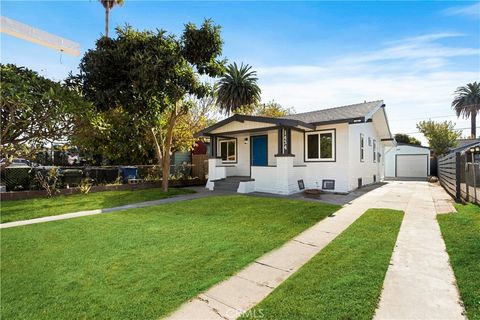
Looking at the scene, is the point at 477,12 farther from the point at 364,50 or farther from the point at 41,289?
the point at 41,289

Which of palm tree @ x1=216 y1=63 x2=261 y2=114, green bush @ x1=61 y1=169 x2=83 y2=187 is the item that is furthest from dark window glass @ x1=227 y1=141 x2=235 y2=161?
palm tree @ x1=216 y1=63 x2=261 y2=114

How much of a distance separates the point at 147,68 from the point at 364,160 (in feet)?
39.2

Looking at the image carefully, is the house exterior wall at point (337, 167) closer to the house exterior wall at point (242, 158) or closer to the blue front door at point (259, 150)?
the blue front door at point (259, 150)

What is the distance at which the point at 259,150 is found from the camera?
13.9m

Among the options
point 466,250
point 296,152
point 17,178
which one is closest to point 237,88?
point 296,152

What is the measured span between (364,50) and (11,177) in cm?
1466

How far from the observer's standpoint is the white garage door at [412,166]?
886 inches

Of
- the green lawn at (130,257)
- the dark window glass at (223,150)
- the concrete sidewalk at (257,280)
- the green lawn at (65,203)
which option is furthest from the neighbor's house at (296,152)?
the concrete sidewalk at (257,280)

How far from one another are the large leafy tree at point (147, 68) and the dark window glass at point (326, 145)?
19.7 ft

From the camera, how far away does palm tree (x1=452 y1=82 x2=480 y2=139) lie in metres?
37.0

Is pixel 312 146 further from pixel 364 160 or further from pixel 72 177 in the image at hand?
pixel 72 177

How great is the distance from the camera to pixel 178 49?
10.3 metres

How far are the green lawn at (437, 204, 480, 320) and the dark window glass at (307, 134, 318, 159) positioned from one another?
20.3 ft

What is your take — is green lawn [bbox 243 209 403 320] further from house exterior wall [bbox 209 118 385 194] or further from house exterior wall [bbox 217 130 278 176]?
house exterior wall [bbox 217 130 278 176]
